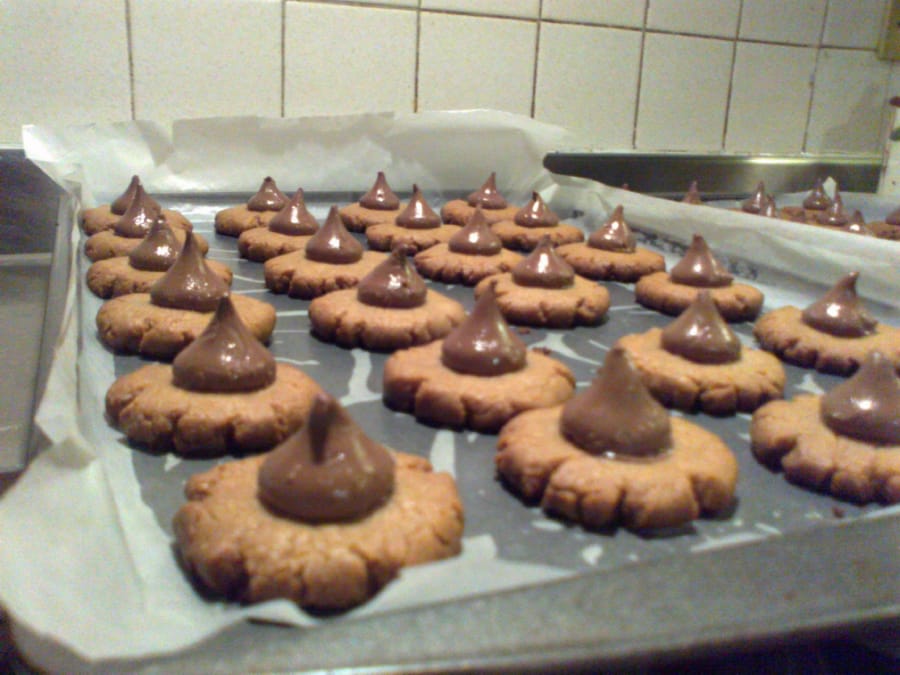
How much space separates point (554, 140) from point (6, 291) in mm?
1885

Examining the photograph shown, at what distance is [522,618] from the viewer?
752mm

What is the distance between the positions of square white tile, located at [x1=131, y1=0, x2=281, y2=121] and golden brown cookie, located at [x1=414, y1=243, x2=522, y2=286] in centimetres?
103

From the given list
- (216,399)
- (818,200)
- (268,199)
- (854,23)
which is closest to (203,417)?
(216,399)

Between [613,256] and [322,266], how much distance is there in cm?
84

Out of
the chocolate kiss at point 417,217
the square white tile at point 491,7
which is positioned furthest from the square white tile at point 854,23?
the chocolate kiss at point 417,217

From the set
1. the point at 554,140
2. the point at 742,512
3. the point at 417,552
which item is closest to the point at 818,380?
the point at 742,512

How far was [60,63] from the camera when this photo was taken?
2.60 m

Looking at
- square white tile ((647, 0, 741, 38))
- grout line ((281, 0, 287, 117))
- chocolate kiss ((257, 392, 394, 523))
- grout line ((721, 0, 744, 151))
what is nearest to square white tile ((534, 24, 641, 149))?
square white tile ((647, 0, 741, 38))

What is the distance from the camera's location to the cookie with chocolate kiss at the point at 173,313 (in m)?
1.64

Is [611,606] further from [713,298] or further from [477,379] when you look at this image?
[713,298]

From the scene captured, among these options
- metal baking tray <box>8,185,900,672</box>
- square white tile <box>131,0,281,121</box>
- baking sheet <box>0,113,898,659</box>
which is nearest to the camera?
metal baking tray <box>8,185,900,672</box>

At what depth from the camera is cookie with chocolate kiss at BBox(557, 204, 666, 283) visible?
2.32m

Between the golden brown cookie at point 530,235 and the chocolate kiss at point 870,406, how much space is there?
4.29ft

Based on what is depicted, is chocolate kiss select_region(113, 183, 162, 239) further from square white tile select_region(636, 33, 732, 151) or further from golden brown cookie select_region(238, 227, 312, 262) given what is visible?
square white tile select_region(636, 33, 732, 151)
